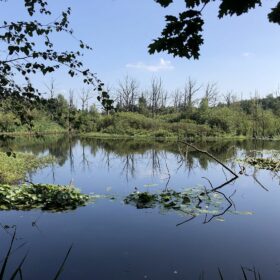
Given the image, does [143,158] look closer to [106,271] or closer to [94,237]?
[94,237]

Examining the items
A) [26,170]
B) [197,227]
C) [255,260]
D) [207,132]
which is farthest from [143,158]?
[207,132]

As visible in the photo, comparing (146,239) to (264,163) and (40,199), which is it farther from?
(264,163)

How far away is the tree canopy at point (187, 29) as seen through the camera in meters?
2.09

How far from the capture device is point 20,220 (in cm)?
822

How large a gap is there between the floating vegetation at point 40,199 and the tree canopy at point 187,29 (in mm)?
7615

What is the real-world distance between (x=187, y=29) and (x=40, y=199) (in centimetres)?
822

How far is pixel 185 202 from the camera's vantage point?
32.6ft

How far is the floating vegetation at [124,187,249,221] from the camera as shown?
922cm

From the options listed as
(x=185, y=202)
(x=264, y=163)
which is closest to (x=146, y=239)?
(x=185, y=202)

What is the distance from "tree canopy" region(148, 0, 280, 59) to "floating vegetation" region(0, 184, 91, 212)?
25.0ft

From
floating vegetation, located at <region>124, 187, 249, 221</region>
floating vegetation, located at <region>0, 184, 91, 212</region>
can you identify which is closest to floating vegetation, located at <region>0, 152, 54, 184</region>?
floating vegetation, located at <region>0, 184, 91, 212</region>

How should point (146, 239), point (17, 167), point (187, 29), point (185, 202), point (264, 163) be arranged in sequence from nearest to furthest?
point (187, 29) < point (146, 239) < point (185, 202) < point (17, 167) < point (264, 163)

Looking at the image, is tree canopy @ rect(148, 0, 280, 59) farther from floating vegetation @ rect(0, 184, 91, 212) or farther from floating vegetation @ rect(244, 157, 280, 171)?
floating vegetation @ rect(244, 157, 280, 171)

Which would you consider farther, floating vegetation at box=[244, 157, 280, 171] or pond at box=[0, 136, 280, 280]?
floating vegetation at box=[244, 157, 280, 171]
